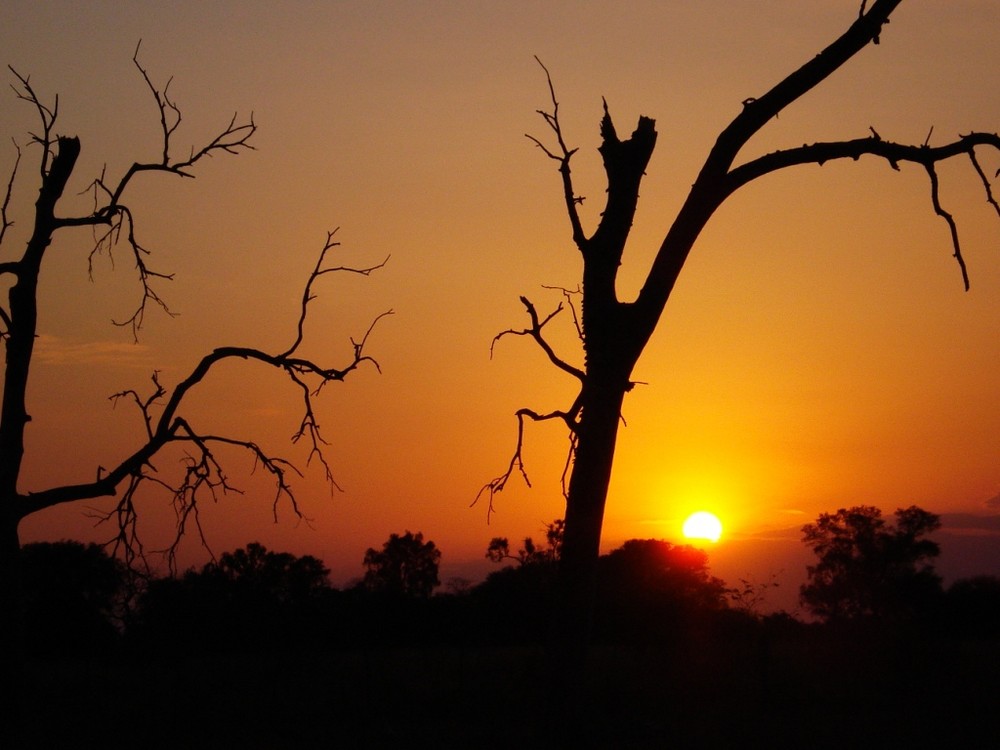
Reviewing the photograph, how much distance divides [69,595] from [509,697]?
854cm

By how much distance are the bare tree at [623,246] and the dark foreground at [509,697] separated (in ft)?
33.6

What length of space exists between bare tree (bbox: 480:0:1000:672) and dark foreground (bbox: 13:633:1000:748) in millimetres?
10239

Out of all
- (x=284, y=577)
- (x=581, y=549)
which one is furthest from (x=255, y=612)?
(x=581, y=549)

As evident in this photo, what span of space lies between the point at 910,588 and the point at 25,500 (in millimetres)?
36667

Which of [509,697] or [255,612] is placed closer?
[509,697]

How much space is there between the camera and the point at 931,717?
18.1m

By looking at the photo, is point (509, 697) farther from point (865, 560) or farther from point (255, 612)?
point (865, 560)

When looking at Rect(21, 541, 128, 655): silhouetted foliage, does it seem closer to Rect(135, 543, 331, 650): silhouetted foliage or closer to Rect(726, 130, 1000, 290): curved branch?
Rect(135, 543, 331, 650): silhouetted foliage

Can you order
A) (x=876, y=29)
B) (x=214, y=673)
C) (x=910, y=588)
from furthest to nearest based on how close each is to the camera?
(x=910, y=588) → (x=214, y=673) → (x=876, y=29)

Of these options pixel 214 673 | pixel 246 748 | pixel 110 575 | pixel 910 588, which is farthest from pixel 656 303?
pixel 910 588

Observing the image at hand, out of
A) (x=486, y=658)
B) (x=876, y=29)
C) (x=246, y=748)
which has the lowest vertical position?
(x=246, y=748)

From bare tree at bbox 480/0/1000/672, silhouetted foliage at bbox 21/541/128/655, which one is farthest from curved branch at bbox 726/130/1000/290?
silhouetted foliage at bbox 21/541/128/655

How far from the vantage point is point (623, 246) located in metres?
5.64

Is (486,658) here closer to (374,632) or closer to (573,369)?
(374,632)
